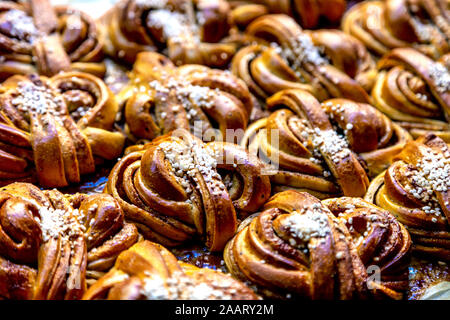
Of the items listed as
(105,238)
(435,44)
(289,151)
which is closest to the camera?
(105,238)

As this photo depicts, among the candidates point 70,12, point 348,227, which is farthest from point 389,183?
point 70,12

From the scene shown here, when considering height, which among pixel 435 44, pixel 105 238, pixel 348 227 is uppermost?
pixel 435 44

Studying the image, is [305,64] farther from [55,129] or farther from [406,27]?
[55,129]

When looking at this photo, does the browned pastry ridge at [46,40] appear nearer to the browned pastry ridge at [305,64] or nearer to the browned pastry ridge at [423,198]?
the browned pastry ridge at [305,64]

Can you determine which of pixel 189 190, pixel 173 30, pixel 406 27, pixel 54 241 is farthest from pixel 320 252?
pixel 406 27

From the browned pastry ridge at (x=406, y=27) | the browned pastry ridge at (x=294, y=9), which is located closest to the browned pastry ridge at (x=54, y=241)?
the browned pastry ridge at (x=294, y=9)

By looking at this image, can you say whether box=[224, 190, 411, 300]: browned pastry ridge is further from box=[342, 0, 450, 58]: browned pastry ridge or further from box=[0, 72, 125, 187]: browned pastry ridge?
box=[342, 0, 450, 58]: browned pastry ridge
